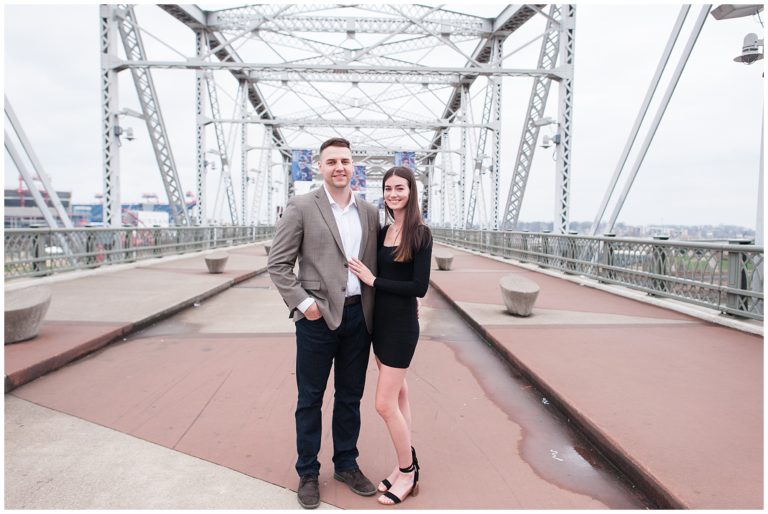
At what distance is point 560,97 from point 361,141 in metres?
32.8

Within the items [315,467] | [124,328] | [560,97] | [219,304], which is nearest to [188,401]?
[315,467]

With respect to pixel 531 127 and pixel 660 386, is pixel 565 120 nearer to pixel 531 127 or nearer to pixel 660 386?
pixel 531 127

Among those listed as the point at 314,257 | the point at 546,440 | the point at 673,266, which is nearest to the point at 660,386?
the point at 546,440

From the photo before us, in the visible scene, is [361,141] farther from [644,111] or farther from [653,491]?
[653,491]

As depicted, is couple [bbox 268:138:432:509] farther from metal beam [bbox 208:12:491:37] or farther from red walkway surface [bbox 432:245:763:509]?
metal beam [bbox 208:12:491:37]

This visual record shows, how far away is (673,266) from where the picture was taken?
8398mm

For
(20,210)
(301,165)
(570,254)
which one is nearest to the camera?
(570,254)

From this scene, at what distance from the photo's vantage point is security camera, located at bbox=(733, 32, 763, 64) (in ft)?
22.7

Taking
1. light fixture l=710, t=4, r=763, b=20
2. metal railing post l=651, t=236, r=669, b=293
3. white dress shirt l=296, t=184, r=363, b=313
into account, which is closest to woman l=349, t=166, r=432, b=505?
white dress shirt l=296, t=184, r=363, b=313

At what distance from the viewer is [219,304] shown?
30.7ft

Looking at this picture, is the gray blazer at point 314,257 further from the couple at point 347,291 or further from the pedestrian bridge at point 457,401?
the pedestrian bridge at point 457,401

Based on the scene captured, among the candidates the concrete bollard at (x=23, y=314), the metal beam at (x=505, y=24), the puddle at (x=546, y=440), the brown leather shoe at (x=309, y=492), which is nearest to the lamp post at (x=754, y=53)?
the puddle at (x=546, y=440)

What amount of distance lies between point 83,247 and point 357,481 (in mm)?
12011

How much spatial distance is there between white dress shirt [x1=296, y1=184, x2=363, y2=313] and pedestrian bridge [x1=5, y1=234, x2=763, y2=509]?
1.20m
